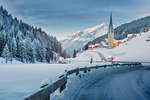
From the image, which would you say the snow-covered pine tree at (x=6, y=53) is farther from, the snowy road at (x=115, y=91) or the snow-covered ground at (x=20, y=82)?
the snowy road at (x=115, y=91)

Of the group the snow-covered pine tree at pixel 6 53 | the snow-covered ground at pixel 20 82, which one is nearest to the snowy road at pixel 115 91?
the snow-covered ground at pixel 20 82

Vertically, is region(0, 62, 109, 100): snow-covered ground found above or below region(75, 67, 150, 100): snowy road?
above

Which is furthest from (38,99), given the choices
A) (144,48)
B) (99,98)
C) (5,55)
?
(144,48)

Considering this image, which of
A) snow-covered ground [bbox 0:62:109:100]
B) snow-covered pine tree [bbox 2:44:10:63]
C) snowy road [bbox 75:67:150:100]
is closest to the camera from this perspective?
snow-covered ground [bbox 0:62:109:100]

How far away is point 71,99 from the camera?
7.17m

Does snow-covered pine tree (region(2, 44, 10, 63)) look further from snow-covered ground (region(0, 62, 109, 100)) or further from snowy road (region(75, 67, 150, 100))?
snowy road (region(75, 67, 150, 100))

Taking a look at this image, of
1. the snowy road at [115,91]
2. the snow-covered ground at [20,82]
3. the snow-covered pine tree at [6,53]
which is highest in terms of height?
the snow-covered pine tree at [6,53]

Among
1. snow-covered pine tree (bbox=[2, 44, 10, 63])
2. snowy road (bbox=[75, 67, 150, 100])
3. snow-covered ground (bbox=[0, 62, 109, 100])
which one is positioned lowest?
snowy road (bbox=[75, 67, 150, 100])

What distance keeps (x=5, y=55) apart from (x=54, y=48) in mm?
72729

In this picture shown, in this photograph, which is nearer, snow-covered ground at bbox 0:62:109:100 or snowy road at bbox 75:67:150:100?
snow-covered ground at bbox 0:62:109:100

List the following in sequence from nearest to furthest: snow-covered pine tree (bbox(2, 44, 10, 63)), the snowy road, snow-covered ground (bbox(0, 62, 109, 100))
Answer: snow-covered ground (bbox(0, 62, 109, 100)) → the snowy road → snow-covered pine tree (bbox(2, 44, 10, 63))

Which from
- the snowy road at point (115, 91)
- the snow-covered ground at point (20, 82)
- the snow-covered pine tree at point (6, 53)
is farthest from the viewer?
the snow-covered pine tree at point (6, 53)

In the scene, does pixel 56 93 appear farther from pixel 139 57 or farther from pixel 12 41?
pixel 139 57

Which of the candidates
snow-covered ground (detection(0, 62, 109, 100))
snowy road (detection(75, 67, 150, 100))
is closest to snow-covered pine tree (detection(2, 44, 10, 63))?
snow-covered ground (detection(0, 62, 109, 100))
